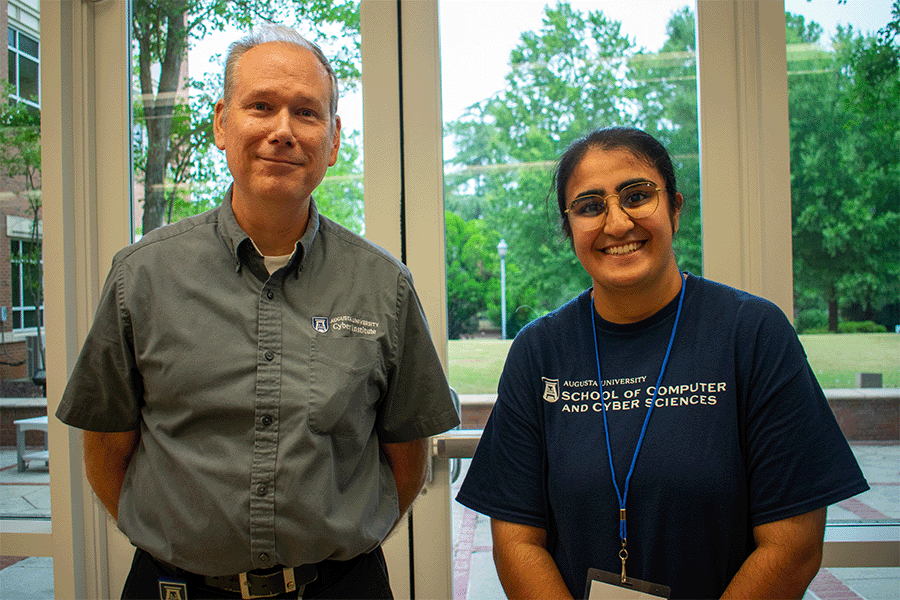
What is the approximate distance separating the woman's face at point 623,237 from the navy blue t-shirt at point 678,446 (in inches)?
3.8

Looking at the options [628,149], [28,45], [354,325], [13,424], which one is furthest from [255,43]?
[13,424]

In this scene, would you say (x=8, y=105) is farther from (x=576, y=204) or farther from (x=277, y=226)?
(x=576, y=204)

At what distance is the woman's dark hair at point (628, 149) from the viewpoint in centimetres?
132

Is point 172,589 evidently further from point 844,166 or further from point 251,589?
point 844,166

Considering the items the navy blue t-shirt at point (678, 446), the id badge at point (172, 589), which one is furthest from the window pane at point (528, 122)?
the id badge at point (172, 589)

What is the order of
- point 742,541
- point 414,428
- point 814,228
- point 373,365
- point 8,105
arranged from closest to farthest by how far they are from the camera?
point 742,541
point 373,365
point 414,428
point 814,228
point 8,105

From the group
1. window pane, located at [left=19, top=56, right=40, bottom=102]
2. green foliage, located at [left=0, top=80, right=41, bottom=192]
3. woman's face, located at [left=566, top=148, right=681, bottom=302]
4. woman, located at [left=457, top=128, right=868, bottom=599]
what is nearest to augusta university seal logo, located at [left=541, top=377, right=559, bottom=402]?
woman, located at [left=457, top=128, right=868, bottom=599]

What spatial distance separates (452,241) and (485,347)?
391 millimetres

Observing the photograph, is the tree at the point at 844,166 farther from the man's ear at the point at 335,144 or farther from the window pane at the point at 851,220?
the man's ear at the point at 335,144

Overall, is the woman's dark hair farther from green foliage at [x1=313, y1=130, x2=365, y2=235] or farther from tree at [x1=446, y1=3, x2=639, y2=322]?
green foliage at [x1=313, y1=130, x2=365, y2=235]

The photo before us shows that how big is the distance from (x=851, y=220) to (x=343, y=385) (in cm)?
178

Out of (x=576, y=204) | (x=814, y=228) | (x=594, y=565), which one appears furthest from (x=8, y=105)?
(x=814, y=228)

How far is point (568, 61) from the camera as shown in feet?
6.51

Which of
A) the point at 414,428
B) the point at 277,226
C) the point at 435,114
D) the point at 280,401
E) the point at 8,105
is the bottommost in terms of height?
the point at 414,428
